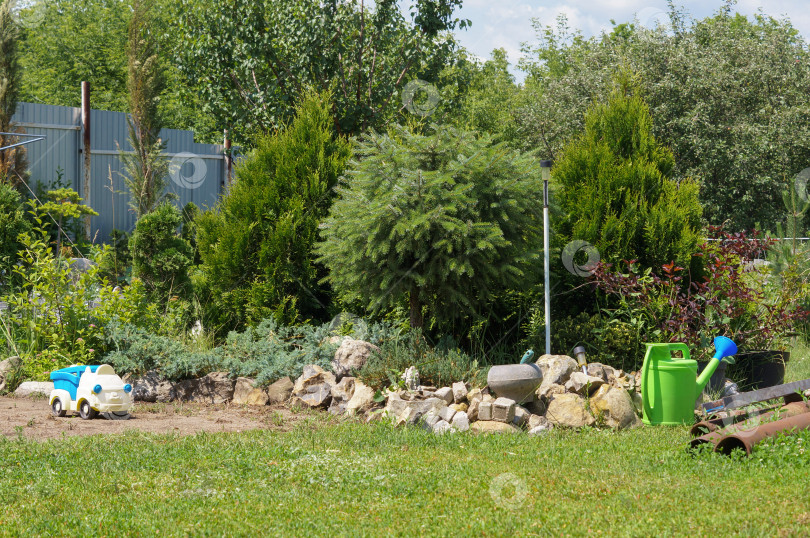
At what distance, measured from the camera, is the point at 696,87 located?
1761 cm

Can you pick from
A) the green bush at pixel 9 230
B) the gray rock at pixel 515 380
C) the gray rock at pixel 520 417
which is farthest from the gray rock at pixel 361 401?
the green bush at pixel 9 230

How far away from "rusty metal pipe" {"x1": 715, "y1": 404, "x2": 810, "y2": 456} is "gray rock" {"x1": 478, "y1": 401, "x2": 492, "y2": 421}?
6.13 ft

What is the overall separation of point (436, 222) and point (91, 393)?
3.43 meters

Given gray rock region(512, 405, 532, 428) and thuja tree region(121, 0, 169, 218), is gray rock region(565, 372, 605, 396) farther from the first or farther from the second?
thuja tree region(121, 0, 169, 218)

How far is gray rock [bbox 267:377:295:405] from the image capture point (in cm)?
759

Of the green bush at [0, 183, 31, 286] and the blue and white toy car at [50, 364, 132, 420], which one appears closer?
the blue and white toy car at [50, 364, 132, 420]

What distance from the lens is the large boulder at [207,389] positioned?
7.84 meters

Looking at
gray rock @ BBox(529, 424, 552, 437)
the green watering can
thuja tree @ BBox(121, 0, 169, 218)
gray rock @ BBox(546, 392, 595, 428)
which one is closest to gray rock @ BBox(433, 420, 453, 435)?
gray rock @ BBox(529, 424, 552, 437)

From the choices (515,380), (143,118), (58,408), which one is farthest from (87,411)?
(143,118)

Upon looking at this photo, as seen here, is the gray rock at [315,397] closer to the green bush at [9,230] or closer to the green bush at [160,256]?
the green bush at [160,256]

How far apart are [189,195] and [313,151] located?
11.7 meters

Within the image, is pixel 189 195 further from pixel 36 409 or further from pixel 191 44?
pixel 36 409

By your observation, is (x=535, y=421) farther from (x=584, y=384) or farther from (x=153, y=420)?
(x=153, y=420)

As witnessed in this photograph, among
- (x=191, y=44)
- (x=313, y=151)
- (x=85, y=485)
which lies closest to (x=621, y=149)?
(x=313, y=151)
